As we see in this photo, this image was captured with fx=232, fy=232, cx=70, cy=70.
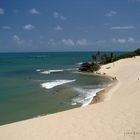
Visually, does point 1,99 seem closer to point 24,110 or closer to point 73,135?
point 24,110

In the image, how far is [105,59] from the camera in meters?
72.1

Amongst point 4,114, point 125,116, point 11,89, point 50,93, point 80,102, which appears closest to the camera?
point 125,116

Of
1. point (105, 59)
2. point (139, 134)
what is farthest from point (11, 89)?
point (105, 59)

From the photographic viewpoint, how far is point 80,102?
23.3 metres

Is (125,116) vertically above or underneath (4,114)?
above

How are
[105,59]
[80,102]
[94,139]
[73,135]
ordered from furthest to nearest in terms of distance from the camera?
1. [105,59]
2. [80,102]
3. [73,135]
4. [94,139]

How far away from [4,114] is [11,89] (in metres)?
12.3

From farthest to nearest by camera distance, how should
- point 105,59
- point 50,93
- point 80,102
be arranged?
point 105,59 < point 50,93 < point 80,102

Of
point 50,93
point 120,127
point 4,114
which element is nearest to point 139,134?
point 120,127

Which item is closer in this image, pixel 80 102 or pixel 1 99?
pixel 80 102

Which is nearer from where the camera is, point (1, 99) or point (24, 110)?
point (24, 110)

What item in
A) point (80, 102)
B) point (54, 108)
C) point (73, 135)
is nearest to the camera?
point (73, 135)

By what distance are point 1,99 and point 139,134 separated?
1836 cm

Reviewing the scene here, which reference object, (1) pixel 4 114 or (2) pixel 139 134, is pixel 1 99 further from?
(2) pixel 139 134
